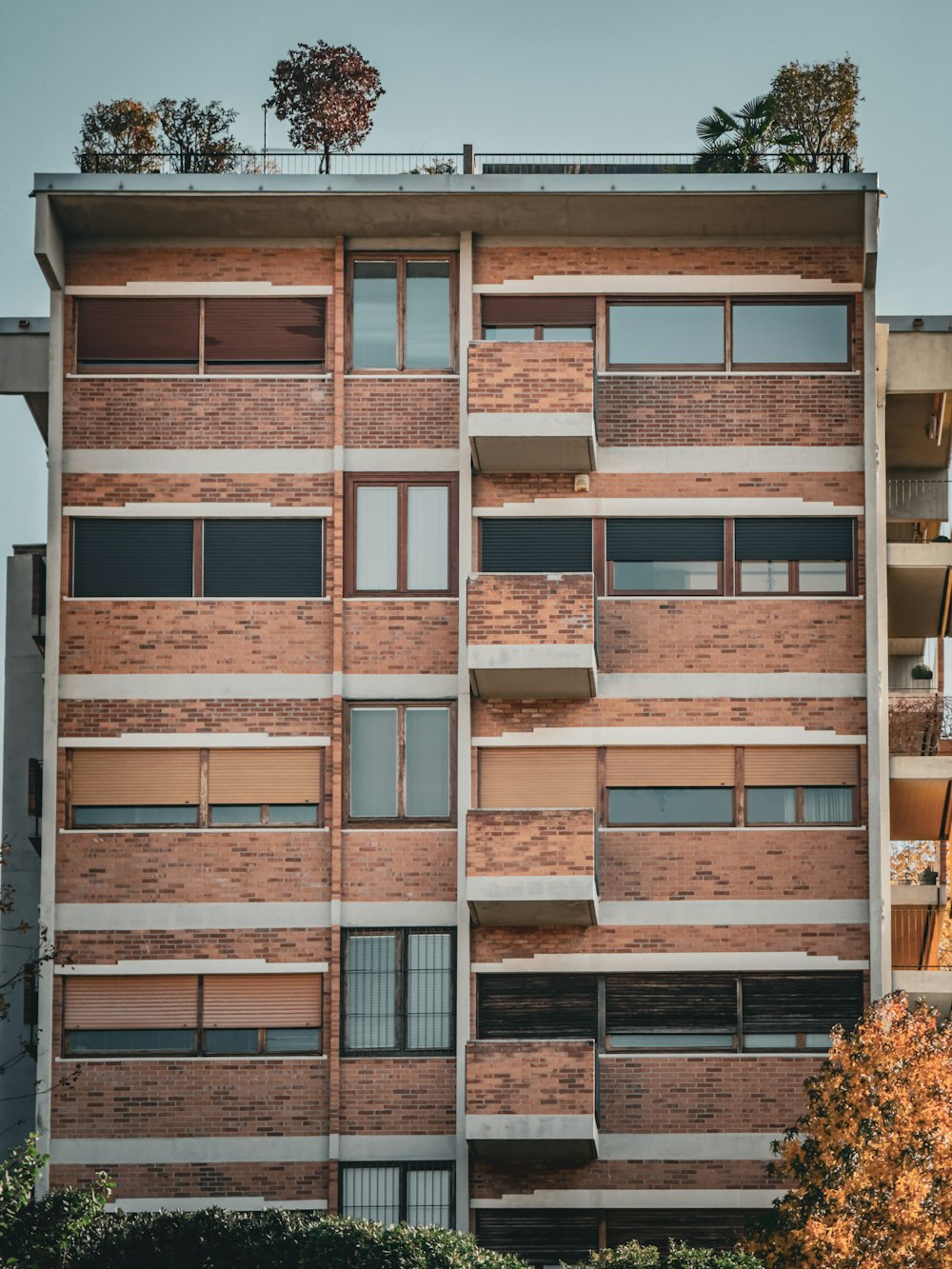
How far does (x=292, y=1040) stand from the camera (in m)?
30.0

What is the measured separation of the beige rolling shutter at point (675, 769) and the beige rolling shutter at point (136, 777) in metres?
5.98

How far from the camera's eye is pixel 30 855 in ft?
109

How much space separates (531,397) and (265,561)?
4.49m

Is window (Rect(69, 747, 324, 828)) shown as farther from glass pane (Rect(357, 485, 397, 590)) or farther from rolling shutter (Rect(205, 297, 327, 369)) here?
rolling shutter (Rect(205, 297, 327, 369))

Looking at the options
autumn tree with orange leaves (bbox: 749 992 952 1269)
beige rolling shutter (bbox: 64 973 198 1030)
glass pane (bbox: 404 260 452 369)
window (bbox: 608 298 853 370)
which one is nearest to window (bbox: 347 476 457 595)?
glass pane (bbox: 404 260 452 369)

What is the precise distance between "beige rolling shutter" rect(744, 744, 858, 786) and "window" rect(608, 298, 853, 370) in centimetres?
561

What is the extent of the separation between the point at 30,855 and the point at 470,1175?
28.8 ft

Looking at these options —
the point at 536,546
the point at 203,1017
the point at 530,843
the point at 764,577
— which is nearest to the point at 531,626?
the point at 536,546

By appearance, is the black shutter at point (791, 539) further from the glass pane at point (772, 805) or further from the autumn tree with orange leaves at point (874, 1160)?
the autumn tree with orange leaves at point (874, 1160)

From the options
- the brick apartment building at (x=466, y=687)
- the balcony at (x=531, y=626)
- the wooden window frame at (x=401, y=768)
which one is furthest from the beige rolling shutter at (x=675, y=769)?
the wooden window frame at (x=401, y=768)

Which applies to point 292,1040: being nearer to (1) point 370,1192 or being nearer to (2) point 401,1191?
(1) point 370,1192

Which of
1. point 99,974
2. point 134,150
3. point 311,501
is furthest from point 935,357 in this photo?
point 99,974

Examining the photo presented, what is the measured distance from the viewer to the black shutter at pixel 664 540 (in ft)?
101

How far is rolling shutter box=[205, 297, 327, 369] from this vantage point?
31.4 meters
